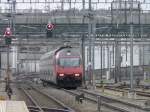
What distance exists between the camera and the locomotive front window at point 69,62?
135 ft

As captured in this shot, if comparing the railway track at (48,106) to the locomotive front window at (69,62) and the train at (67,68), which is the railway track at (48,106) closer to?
the train at (67,68)

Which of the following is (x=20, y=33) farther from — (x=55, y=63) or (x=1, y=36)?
(x=55, y=63)

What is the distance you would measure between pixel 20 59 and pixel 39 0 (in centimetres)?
7616

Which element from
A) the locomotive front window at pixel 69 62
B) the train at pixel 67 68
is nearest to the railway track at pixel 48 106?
the train at pixel 67 68

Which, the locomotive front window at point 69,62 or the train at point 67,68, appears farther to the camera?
the locomotive front window at point 69,62

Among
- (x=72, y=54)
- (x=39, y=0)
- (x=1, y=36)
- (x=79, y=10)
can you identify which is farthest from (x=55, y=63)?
(x=1, y=36)

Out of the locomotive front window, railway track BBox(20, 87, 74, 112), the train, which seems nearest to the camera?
railway track BBox(20, 87, 74, 112)

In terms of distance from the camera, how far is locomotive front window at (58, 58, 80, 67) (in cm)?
4103

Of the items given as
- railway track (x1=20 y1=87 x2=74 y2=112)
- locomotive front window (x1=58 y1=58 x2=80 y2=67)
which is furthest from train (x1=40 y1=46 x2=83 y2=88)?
railway track (x1=20 y1=87 x2=74 y2=112)

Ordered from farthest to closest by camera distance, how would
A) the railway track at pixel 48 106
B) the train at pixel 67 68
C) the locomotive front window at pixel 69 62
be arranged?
the locomotive front window at pixel 69 62 < the train at pixel 67 68 < the railway track at pixel 48 106

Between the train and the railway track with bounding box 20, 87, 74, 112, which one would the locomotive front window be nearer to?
the train

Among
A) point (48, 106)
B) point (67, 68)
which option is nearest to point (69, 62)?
point (67, 68)

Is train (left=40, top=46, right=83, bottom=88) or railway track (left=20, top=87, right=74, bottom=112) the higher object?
train (left=40, top=46, right=83, bottom=88)

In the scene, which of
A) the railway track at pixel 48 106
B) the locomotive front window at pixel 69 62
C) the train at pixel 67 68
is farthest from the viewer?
the locomotive front window at pixel 69 62
